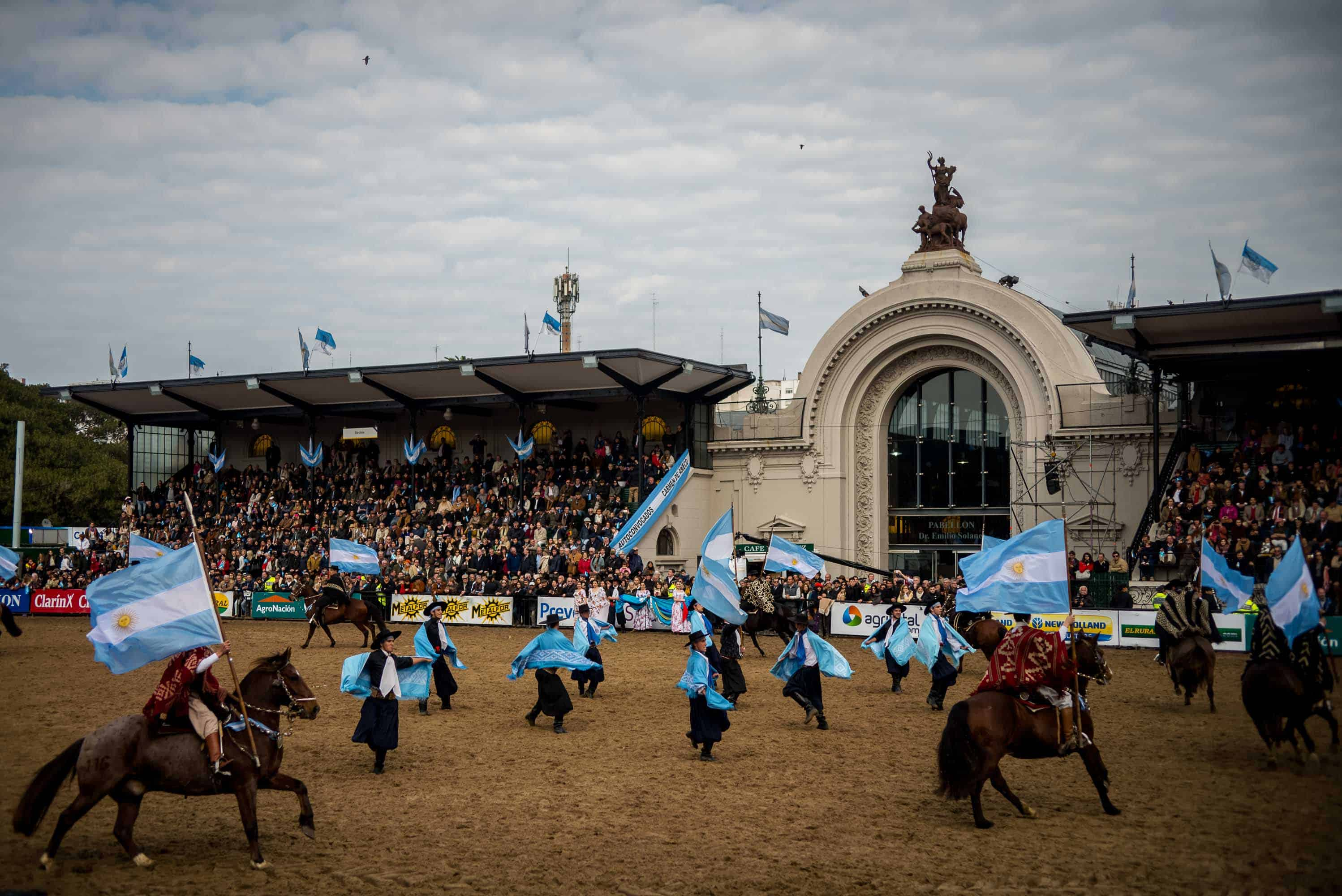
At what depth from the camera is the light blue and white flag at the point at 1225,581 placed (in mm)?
17984

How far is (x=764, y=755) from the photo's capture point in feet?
50.2

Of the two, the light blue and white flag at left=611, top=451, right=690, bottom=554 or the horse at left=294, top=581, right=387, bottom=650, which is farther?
the light blue and white flag at left=611, top=451, right=690, bottom=554

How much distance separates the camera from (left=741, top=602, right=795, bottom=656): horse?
27141 millimetres

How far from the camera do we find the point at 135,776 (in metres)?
10.2

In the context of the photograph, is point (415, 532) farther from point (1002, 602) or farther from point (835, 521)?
point (1002, 602)

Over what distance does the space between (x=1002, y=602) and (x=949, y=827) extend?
2886mm

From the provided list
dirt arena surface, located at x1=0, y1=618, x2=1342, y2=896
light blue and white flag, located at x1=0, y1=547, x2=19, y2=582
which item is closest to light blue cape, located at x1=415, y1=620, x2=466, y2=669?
dirt arena surface, located at x1=0, y1=618, x2=1342, y2=896

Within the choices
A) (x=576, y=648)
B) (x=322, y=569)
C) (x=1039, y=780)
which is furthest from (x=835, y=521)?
(x=1039, y=780)

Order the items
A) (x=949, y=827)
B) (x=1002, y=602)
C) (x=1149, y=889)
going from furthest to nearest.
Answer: (x=1002, y=602), (x=949, y=827), (x=1149, y=889)

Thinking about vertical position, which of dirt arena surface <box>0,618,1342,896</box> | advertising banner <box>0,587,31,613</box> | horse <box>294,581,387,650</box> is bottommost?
dirt arena surface <box>0,618,1342,896</box>

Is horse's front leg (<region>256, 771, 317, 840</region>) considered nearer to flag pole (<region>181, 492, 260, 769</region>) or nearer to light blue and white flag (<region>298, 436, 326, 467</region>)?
flag pole (<region>181, 492, 260, 769</region>)

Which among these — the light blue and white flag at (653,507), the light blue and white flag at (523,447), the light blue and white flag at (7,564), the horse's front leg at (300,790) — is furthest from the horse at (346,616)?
the horse's front leg at (300,790)

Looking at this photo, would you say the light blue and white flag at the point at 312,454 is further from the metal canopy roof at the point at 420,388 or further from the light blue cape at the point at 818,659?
the light blue cape at the point at 818,659

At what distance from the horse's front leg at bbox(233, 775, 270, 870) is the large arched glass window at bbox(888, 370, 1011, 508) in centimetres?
3152
